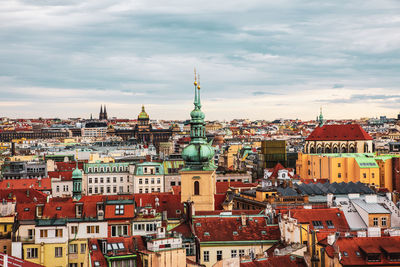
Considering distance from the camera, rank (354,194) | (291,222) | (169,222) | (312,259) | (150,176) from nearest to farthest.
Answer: (312,259), (291,222), (169,222), (354,194), (150,176)

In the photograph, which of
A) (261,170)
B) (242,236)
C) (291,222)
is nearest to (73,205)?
(242,236)

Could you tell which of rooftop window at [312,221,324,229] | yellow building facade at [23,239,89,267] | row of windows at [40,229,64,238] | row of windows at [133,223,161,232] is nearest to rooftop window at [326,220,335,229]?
rooftop window at [312,221,324,229]

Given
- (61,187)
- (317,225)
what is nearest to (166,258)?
(317,225)

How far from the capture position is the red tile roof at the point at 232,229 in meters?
52.4

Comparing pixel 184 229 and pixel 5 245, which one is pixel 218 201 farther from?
pixel 5 245

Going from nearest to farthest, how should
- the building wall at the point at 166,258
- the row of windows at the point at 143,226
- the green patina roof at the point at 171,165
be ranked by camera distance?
the building wall at the point at 166,258
the row of windows at the point at 143,226
the green patina roof at the point at 171,165

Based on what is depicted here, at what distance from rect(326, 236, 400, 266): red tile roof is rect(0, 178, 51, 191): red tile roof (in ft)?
204

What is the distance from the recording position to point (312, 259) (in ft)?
134

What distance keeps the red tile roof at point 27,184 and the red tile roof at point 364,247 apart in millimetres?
62081

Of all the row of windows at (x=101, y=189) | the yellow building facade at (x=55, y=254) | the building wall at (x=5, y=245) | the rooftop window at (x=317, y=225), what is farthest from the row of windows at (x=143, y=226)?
the row of windows at (x=101, y=189)

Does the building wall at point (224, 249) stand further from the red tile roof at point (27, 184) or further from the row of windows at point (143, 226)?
the red tile roof at point (27, 184)

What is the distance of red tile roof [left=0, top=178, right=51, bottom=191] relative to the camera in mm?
95500

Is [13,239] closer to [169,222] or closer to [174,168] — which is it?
[169,222]

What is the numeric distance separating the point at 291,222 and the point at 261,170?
290 ft
